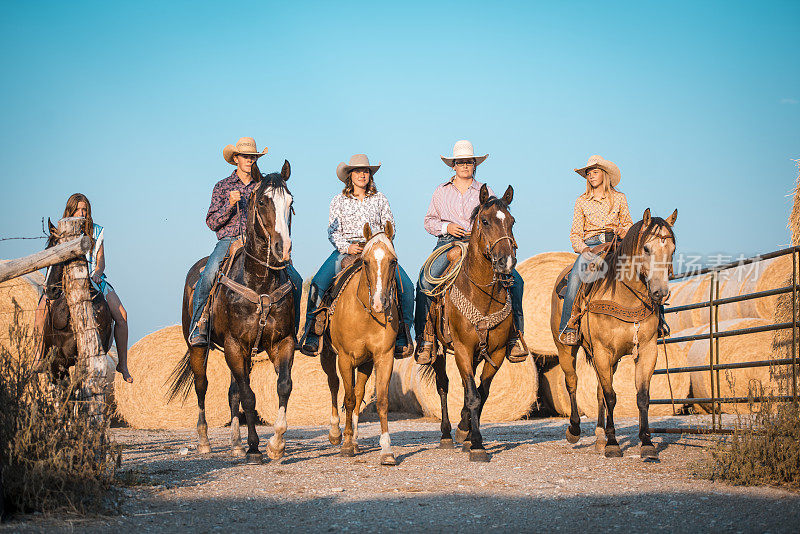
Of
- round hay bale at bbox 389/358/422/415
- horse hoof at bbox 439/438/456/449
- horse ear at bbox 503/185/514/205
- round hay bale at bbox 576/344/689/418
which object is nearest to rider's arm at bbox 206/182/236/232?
horse ear at bbox 503/185/514/205

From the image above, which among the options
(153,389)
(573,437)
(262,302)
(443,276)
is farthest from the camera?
(153,389)

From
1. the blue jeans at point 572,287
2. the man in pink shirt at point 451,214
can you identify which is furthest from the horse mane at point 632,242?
the man in pink shirt at point 451,214

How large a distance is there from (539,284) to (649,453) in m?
4.97

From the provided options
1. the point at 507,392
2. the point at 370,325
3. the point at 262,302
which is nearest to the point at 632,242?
the point at 370,325

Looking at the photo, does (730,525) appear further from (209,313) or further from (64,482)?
(209,313)

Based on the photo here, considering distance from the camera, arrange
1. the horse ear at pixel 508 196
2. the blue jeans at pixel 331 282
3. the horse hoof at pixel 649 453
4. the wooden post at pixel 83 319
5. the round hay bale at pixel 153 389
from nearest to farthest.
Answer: the wooden post at pixel 83 319 < the horse hoof at pixel 649 453 < the horse ear at pixel 508 196 < the blue jeans at pixel 331 282 < the round hay bale at pixel 153 389

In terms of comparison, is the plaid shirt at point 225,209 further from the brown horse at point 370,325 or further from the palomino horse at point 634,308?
the palomino horse at point 634,308

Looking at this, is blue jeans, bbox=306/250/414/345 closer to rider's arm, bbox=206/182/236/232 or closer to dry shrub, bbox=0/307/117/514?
rider's arm, bbox=206/182/236/232

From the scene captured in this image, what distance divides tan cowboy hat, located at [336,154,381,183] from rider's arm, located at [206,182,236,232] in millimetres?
1426

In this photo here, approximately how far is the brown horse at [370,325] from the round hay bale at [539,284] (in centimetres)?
441

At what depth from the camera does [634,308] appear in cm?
798

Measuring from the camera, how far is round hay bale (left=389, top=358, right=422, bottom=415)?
45.6 ft

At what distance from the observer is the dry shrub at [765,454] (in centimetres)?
589

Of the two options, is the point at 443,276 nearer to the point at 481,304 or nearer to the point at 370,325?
the point at 481,304
